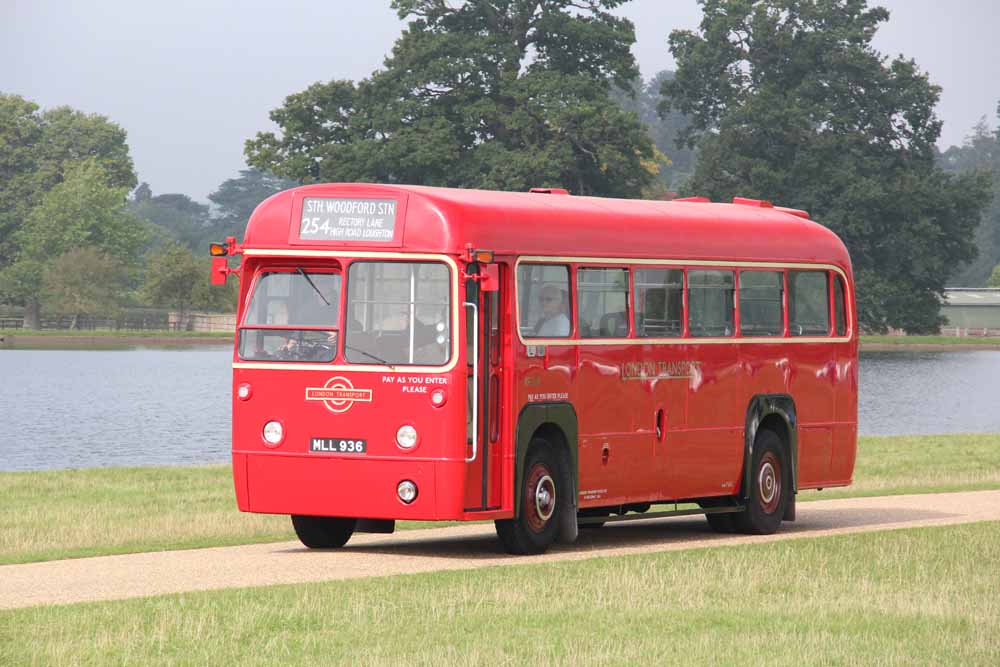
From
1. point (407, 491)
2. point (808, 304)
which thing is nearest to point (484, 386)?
point (407, 491)

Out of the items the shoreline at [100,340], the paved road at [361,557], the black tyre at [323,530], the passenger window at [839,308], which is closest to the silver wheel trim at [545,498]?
the paved road at [361,557]

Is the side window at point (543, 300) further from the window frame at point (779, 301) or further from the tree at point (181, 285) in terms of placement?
the tree at point (181, 285)

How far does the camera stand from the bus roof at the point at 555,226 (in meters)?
16.9

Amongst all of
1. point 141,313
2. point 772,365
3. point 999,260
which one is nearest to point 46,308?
point 141,313

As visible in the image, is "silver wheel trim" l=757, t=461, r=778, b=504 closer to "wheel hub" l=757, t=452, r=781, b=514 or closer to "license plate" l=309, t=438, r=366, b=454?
"wheel hub" l=757, t=452, r=781, b=514

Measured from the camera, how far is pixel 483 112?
90.0m

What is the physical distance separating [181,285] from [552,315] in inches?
4305

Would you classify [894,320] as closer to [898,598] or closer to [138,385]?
[138,385]

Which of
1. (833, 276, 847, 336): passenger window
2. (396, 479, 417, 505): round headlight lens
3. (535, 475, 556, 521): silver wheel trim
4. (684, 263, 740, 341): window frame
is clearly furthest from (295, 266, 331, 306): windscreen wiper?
(833, 276, 847, 336): passenger window

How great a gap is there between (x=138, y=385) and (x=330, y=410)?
55.6 m

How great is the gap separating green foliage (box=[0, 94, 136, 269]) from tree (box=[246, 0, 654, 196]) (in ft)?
144

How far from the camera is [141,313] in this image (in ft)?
433

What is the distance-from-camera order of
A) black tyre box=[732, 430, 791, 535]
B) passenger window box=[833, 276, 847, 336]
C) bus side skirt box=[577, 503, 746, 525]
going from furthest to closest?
passenger window box=[833, 276, 847, 336] < black tyre box=[732, 430, 791, 535] < bus side skirt box=[577, 503, 746, 525]

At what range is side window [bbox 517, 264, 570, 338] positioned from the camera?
17.5m
